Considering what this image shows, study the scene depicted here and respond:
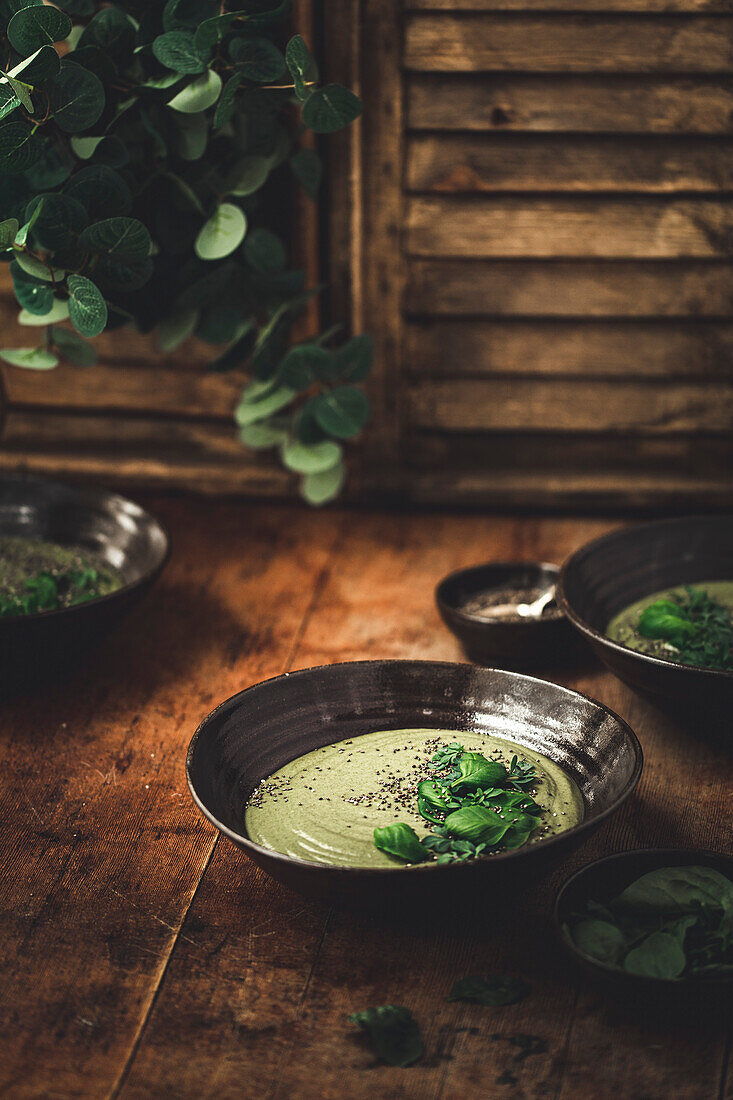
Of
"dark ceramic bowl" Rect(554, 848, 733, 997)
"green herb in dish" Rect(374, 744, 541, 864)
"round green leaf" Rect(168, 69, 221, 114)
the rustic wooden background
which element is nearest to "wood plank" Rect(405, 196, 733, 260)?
the rustic wooden background

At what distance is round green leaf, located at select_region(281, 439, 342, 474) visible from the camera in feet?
5.82

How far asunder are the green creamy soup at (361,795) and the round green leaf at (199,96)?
0.79m

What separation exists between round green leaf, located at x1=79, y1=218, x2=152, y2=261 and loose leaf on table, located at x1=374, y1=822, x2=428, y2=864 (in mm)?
768

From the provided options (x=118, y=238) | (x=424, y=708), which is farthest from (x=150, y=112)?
(x=424, y=708)

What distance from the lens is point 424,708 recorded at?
1279 millimetres

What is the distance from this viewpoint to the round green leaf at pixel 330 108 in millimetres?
1435

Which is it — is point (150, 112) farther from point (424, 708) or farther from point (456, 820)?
point (456, 820)

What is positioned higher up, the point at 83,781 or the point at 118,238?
the point at 118,238

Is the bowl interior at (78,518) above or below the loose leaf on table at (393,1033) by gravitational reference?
below

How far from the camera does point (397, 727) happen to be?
4.16ft

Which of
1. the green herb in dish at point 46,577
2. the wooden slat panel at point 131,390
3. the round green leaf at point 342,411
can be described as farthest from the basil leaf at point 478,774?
the wooden slat panel at point 131,390

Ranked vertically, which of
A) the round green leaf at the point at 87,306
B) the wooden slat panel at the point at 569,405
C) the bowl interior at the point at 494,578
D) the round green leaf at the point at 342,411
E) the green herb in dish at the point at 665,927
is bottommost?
the bowl interior at the point at 494,578

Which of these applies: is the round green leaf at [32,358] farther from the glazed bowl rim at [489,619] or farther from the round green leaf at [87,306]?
the glazed bowl rim at [489,619]

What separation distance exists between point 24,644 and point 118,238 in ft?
1.63
